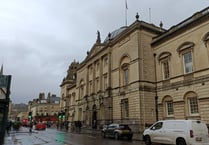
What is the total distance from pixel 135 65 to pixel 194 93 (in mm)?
9019

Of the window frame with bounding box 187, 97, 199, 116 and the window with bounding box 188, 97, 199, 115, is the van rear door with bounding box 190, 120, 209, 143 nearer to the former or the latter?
the window frame with bounding box 187, 97, 199, 116

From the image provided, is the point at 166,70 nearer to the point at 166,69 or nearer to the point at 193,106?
the point at 166,69

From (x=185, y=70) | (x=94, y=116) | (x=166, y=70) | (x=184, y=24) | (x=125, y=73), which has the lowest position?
(x=94, y=116)

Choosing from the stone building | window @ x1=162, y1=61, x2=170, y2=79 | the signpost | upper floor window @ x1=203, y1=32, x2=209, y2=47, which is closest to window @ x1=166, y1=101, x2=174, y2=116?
the stone building

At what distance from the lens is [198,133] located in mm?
13703

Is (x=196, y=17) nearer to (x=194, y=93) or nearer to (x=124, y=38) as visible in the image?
(x=194, y=93)

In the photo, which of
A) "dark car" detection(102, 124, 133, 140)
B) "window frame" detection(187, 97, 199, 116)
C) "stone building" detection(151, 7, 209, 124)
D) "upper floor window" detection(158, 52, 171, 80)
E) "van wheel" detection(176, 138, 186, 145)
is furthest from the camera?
"upper floor window" detection(158, 52, 171, 80)

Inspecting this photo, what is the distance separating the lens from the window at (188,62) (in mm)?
25375

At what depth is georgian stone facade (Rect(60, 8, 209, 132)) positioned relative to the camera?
24.2 m

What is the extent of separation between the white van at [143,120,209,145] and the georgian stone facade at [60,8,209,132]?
9.17 metres

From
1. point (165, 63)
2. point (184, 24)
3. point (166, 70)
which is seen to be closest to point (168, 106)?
point (166, 70)

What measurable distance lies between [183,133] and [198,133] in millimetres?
897

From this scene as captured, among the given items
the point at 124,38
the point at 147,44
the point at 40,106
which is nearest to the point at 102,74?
the point at 124,38

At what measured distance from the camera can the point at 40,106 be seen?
113m
